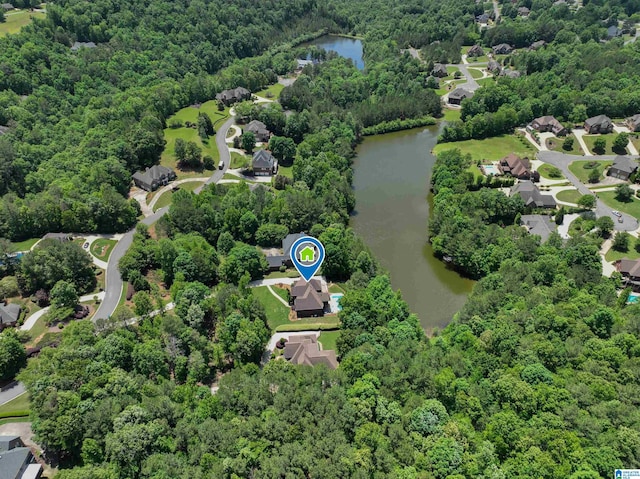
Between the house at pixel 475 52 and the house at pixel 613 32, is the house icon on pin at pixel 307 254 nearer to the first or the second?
the house at pixel 475 52

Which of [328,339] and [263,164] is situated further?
[263,164]

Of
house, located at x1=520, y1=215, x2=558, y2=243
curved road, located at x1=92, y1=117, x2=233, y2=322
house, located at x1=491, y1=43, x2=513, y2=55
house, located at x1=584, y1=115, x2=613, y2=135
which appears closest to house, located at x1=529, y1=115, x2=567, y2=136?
house, located at x1=584, y1=115, x2=613, y2=135

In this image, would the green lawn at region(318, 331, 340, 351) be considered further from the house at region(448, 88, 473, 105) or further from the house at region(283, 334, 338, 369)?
the house at region(448, 88, 473, 105)

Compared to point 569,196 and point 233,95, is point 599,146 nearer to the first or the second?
point 569,196

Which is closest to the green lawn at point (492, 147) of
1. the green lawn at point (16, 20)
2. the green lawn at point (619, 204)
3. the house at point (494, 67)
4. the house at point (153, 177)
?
the green lawn at point (619, 204)

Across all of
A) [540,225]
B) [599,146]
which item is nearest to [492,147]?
[599,146]

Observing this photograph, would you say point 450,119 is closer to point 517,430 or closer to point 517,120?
point 517,120
